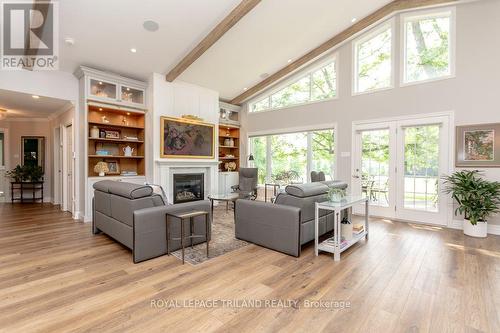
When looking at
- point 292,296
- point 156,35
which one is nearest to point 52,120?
point 156,35

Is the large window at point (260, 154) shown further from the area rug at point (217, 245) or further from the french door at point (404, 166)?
the area rug at point (217, 245)

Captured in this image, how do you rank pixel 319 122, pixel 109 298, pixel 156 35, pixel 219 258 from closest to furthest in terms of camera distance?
pixel 109 298 < pixel 219 258 < pixel 156 35 < pixel 319 122

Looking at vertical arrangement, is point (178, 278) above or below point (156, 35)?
below

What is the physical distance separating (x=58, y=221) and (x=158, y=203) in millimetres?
3084

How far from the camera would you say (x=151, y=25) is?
396cm

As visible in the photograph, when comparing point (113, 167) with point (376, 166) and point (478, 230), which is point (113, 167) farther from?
point (478, 230)

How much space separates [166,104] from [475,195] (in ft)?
20.0

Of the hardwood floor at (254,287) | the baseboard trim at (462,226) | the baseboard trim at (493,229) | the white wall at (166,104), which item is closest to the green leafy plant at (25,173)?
the white wall at (166,104)

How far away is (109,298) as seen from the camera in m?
2.07

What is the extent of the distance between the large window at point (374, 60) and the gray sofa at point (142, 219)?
4506 millimetres

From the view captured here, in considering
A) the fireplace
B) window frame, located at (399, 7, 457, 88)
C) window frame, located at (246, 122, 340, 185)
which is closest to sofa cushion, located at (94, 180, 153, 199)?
the fireplace

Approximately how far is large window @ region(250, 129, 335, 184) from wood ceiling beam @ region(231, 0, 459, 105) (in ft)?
5.09

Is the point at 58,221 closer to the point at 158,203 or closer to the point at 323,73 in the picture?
the point at 158,203

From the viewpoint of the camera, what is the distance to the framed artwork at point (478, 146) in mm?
4016
